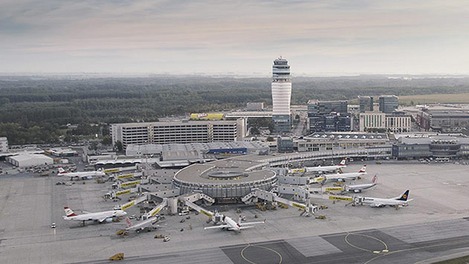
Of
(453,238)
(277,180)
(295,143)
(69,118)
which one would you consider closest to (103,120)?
(69,118)

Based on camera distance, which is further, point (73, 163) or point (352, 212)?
point (73, 163)

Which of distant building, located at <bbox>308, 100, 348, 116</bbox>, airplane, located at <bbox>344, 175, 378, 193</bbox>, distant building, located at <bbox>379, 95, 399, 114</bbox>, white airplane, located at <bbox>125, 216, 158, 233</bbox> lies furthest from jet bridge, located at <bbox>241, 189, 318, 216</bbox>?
distant building, located at <bbox>379, 95, 399, 114</bbox>

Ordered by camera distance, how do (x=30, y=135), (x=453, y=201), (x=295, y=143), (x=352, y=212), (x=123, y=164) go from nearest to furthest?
(x=352, y=212), (x=453, y=201), (x=123, y=164), (x=295, y=143), (x=30, y=135)

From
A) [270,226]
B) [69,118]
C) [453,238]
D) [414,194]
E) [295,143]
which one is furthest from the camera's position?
[69,118]

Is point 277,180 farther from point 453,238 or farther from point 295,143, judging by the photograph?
point 295,143

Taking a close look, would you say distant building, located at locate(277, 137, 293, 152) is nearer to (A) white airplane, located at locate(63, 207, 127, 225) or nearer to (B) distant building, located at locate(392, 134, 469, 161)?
(B) distant building, located at locate(392, 134, 469, 161)

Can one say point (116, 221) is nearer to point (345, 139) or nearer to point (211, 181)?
point (211, 181)
